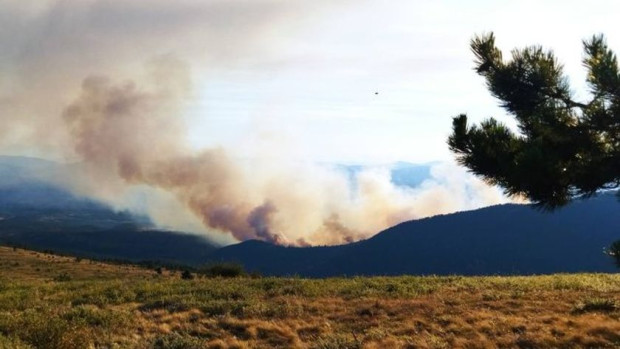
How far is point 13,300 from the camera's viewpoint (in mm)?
22266

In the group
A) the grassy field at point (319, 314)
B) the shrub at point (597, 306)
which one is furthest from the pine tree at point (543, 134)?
the shrub at point (597, 306)

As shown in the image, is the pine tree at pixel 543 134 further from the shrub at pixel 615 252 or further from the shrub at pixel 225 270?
the shrub at pixel 225 270

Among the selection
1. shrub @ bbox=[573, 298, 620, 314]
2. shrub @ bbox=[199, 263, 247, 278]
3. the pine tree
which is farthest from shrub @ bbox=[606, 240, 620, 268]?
shrub @ bbox=[199, 263, 247, 278]

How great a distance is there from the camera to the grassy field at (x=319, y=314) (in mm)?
14570

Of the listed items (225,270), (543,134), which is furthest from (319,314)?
(225,270)

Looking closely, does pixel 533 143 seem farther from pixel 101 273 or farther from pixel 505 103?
pixel 101 273

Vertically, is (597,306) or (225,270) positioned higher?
(225,270)

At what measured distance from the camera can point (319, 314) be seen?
18922mm

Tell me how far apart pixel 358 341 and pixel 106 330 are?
719 centimetres

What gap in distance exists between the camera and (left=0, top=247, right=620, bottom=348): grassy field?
47.8 ft

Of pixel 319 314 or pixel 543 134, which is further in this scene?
pixel 319 314

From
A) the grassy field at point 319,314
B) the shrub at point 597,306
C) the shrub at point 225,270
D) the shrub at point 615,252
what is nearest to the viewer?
the shrub at point 615,252

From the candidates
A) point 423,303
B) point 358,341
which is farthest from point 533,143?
point 423,303

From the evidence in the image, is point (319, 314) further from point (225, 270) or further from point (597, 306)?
point (225, 270)
